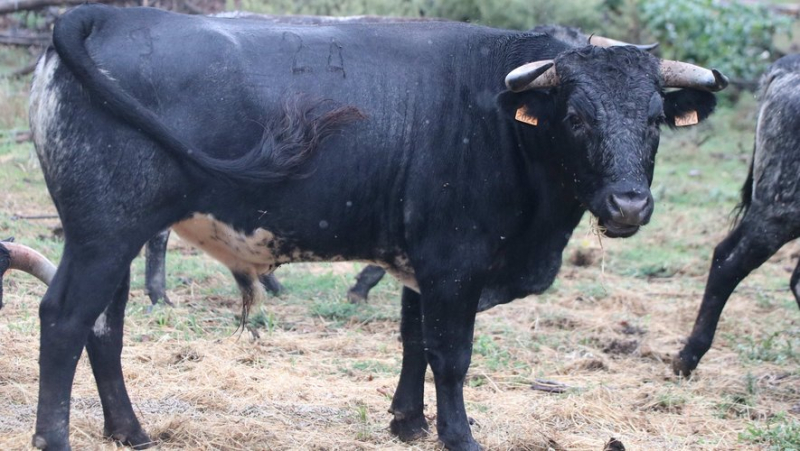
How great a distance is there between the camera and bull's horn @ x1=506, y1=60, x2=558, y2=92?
4.52 m

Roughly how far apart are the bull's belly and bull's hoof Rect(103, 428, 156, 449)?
3.04 feet

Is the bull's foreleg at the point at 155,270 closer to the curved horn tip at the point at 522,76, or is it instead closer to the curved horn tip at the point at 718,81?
the curved horn tip at the point at 522,76

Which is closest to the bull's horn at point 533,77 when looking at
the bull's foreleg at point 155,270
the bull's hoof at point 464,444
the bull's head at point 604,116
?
the bull's head at point 604,116

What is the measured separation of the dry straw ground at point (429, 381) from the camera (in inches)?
205

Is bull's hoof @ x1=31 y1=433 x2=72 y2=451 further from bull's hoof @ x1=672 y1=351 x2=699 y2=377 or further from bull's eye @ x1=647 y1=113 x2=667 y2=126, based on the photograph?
bull's hoof @ x1=672 y1=351 x2=699 y2=377

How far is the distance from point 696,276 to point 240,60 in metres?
6.22

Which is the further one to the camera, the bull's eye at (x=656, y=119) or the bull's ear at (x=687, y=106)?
the bull's ear at (x=687, y=106)

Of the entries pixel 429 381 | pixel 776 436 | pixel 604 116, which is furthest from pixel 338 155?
pixel 776 436

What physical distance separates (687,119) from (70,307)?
3135 millimetres

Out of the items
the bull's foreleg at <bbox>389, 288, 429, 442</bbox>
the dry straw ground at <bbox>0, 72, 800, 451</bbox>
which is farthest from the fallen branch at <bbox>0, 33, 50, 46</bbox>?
the bull's foreleg at <bbox>389, 288, 429, 442</bbox>

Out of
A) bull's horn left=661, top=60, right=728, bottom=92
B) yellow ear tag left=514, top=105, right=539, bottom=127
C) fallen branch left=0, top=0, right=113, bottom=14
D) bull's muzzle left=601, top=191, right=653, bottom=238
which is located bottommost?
bull's muzzle left=601, top=191, right=653, bottom=238

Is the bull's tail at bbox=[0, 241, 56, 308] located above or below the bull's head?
below

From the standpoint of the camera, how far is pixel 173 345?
646cm

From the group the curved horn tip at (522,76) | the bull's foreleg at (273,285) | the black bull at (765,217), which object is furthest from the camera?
the bull's foreleg at (273,285)
